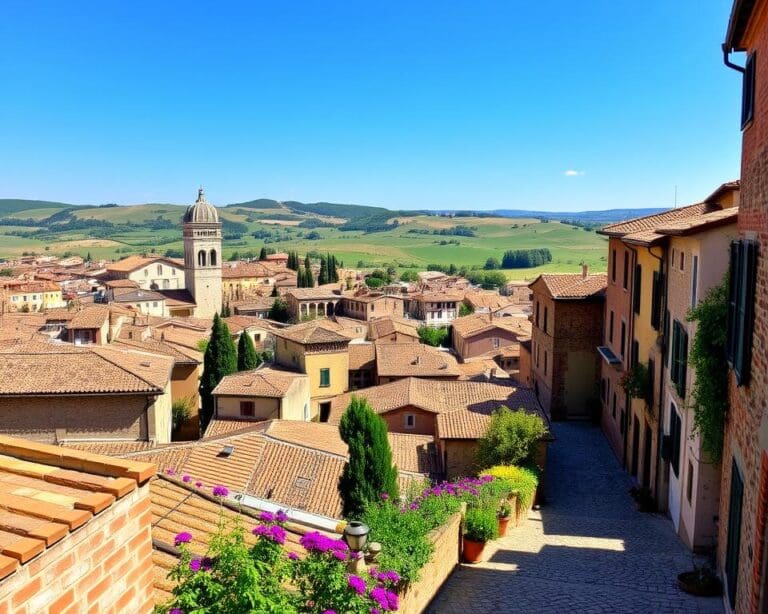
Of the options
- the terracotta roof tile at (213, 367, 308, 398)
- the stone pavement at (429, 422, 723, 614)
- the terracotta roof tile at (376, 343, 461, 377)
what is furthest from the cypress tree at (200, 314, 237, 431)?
the stone pavement at (429, 422, 723, 614)

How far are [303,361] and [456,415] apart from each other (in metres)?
16.7

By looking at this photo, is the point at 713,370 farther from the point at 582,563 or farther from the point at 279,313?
the point at 279,313

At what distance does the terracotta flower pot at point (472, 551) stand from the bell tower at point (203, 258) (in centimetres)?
7794

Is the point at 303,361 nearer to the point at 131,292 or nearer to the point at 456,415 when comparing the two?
the point at 456,415

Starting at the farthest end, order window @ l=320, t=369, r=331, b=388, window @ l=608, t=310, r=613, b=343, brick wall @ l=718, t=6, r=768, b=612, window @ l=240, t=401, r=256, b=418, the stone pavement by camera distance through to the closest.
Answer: window @ l=320, t=369, r=331, b=388 < window @ l=240, t=401, r=256, b=418 < window @ l=608, t=310, r=613, b=343 < the stone pavement < brick wall @ l=718, t=6, r=768, b=612

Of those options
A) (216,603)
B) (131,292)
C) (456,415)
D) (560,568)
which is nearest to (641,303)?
(456,415)

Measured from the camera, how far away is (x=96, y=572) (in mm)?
3688

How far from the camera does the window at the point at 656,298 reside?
17.7m

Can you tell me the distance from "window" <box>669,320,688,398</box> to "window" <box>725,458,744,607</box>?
5.14m

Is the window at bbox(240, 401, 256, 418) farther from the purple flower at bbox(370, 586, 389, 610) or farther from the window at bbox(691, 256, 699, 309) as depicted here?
the purple flower at bbox(370, 586, 389, 610)

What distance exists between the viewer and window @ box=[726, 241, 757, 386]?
776 cm

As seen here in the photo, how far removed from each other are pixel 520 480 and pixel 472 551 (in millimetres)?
4013

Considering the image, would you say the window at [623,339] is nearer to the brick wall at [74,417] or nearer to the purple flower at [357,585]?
the brick wall at [74,417]

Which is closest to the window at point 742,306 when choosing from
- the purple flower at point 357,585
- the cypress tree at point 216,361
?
the purple flower at point 357,585
